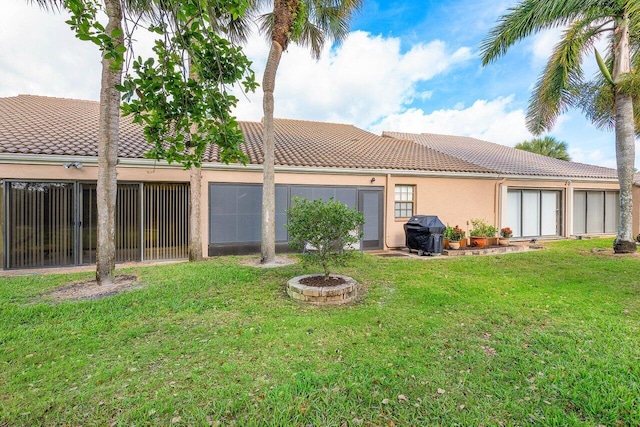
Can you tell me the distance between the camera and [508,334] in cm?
421

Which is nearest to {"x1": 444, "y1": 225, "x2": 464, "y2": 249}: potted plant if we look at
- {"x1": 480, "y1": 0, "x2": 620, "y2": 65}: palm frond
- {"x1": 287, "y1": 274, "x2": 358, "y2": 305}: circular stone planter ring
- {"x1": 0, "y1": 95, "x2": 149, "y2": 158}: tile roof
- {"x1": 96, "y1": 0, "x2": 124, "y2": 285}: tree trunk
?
{"x1": 480, "y1": 0, "x2": 620, "y2": 65}: palm frond

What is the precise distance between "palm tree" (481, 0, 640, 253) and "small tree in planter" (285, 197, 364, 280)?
8.83 m

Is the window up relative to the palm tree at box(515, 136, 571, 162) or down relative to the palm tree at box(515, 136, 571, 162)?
down

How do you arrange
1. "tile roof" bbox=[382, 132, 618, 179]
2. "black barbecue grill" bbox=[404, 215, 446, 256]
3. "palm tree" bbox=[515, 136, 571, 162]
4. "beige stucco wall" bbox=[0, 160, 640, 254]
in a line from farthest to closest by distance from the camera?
1. "palm tree" bbox=[515, 136, 571, 162]
2. "tile roof" bbox=[382, 132, 618, 179]
3. "black barbecue grill" bbox=[404, 215, 446, 256]
4. "beige stucco wall" bbox=[0, 160, 640, 254]

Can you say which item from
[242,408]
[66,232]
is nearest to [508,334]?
[242,408]

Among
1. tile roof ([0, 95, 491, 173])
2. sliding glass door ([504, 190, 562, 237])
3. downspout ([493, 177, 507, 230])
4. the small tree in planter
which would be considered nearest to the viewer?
the small tree in planter

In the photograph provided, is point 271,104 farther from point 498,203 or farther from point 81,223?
point 498,203

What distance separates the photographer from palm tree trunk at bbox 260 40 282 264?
325 inches

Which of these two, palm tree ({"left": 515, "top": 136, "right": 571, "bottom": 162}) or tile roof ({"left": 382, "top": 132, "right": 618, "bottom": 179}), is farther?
palm tree ({"left": 515, "top": 136, "right": 571, "bottom": 162})

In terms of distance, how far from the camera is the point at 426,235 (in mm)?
10234

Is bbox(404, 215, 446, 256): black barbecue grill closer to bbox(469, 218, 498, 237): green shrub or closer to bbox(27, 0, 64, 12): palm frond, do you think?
bbox(469, 218, 498, 237): green shrub

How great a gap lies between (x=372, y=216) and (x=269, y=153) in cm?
477

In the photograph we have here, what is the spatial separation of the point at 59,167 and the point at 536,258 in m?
13.9

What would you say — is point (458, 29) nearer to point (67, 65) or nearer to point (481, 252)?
point (481, 252)
